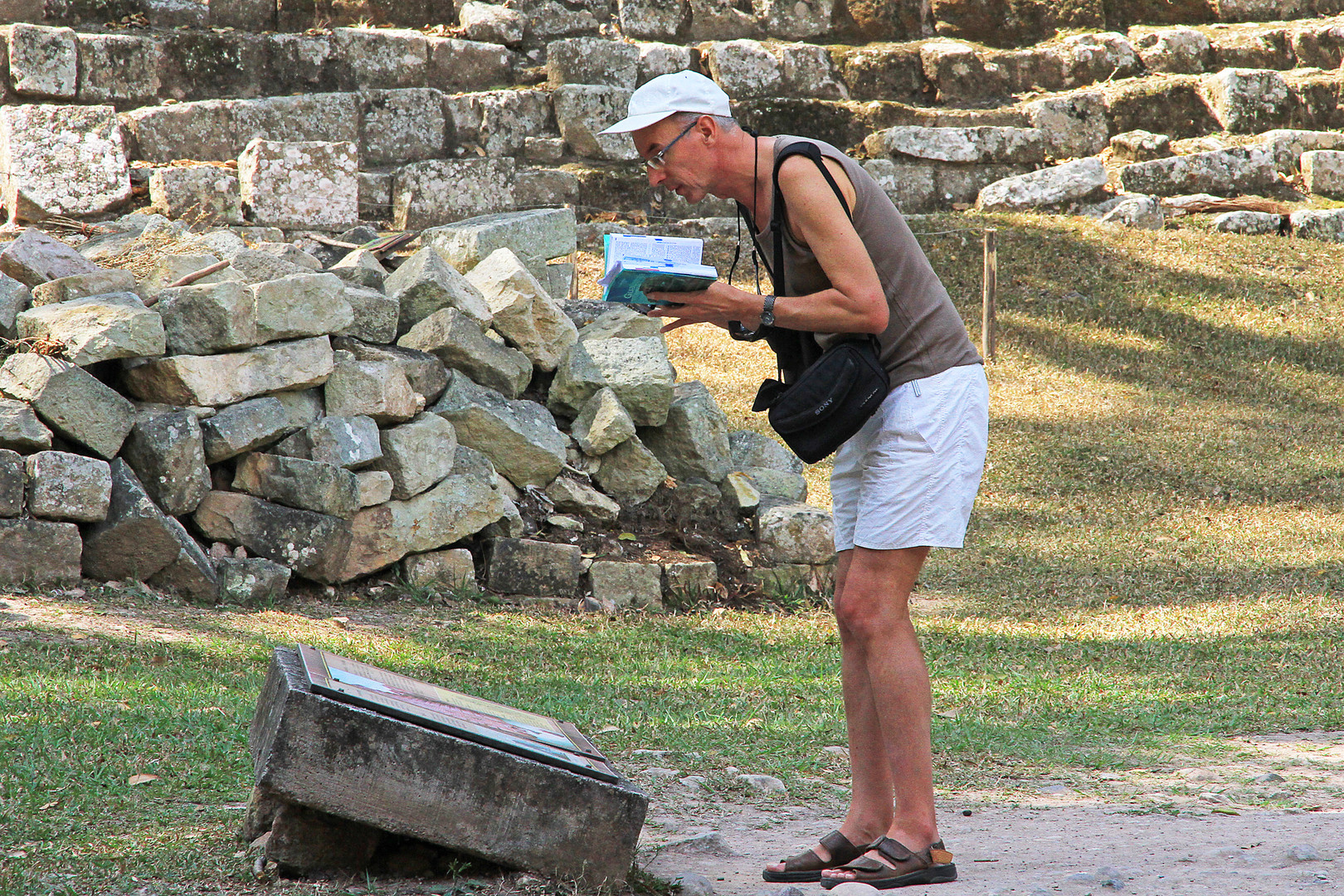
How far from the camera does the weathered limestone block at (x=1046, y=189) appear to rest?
562 inches

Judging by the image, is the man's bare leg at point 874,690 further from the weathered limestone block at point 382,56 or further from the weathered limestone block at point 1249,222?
the weathered limestone block at point 1249,222

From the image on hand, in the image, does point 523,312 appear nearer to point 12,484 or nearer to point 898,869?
point 12,484

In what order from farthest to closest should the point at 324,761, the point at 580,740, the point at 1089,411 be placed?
the point at 1089,411, the point at 580,740, the point at 324,761

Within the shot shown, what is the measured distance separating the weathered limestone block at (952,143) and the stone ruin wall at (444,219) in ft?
0.13

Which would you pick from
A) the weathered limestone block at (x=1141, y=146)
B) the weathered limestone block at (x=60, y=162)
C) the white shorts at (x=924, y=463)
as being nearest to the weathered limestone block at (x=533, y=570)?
the white shorts at (x=924, y=463)

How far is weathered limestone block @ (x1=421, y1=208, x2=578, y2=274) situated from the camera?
8.80 meters

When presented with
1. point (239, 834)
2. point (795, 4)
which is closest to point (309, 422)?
point (239, 834)

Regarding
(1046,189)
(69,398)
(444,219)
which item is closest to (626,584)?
(69,398)

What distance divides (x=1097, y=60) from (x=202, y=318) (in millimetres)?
12624

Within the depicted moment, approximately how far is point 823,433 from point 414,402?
4.70 meters

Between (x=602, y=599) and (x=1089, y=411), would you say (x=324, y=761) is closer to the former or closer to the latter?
(x=602, y=599)

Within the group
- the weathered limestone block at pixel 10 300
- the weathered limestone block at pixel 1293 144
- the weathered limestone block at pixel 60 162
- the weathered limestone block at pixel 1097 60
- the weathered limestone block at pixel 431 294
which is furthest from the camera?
the weathered limestone block at pixel 1097 60

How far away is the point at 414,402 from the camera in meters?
7.09

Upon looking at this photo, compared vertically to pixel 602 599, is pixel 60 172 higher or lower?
higher
